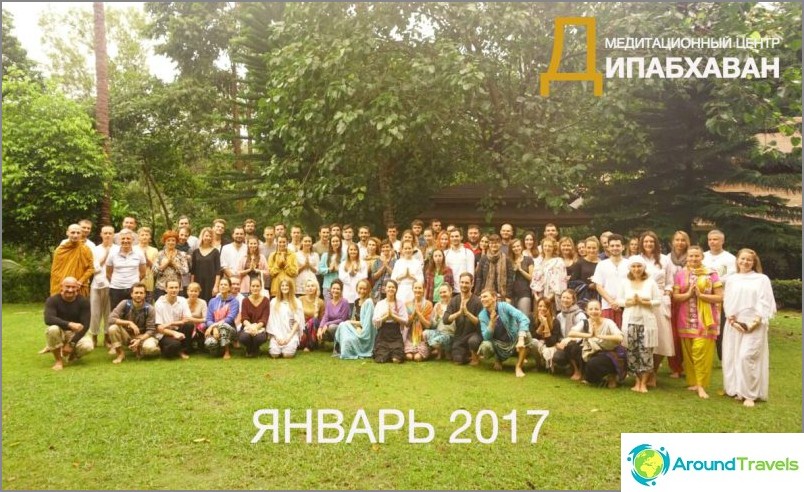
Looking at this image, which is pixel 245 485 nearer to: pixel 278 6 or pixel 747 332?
pixel 747 332

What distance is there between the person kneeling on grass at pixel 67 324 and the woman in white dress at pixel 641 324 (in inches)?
198

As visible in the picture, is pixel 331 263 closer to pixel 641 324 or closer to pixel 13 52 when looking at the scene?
pixel 641 324

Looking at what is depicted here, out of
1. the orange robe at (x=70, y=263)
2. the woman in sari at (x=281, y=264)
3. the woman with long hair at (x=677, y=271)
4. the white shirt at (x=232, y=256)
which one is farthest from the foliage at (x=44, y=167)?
the woman with long hair at (x=677, y=271)

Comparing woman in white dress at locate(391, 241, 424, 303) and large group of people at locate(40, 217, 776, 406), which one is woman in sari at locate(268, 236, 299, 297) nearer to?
large group of people at locate(40, 217, 776, 406)

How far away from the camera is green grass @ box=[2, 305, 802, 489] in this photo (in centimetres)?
326

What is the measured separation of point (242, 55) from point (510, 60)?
20.8ft

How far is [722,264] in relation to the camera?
16.9 feet

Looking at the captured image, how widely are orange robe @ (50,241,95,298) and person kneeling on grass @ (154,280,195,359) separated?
0.82 m

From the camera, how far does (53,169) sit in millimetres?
9672

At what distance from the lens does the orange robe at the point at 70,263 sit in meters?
5.70

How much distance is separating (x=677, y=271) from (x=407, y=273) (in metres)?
2.62

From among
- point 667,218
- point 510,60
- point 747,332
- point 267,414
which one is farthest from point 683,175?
point 267,414

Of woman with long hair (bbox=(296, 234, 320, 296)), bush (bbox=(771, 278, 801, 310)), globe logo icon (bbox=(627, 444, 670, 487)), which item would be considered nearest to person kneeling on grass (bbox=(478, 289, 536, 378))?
globe logo icon (bbox=(627, 444, 670, 487))

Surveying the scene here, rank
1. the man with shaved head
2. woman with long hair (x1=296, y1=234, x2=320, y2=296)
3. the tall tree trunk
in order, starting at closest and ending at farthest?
the man with shaved head
woman with long hair (x1=296, y1=234, x2=320, y2=296)
the tall tree trunk
